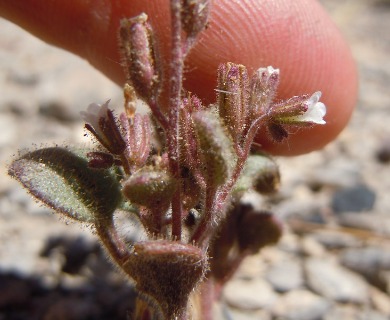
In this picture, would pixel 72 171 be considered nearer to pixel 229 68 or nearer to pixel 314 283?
pixel 229 68

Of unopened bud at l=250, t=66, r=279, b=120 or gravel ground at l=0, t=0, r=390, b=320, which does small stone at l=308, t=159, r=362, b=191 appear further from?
unopened bud at l=250, t=66, r=279, b=120

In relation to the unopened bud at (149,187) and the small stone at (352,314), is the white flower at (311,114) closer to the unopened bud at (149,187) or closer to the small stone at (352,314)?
the unopened bud at (149,187)

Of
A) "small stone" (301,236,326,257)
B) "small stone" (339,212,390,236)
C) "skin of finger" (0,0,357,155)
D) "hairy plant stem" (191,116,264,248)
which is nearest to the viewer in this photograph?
"hairy plant stem" (191,116,264,248)

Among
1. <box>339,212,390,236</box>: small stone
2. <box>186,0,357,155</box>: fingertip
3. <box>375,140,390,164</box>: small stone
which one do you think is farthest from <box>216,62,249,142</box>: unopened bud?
<box>375,140,390,164</box>: small stone

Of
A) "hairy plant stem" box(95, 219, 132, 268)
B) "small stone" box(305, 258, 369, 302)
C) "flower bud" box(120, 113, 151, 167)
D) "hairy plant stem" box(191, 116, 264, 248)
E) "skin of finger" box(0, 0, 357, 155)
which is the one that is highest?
"skin of finger" box(0, 0, 357, 155)

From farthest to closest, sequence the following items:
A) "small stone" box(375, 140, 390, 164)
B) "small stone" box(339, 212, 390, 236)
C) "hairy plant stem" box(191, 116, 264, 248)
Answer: "small stone" box(375, 140, 390, 164), "small stone" box(339, 212, 390, 236), "hairy plant stem" box(191, 116, 264, 248)

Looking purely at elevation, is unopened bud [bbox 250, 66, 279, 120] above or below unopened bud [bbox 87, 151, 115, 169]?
above

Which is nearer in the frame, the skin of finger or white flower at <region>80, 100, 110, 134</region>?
white flower at <region>80, 100, 110, 134</region>
